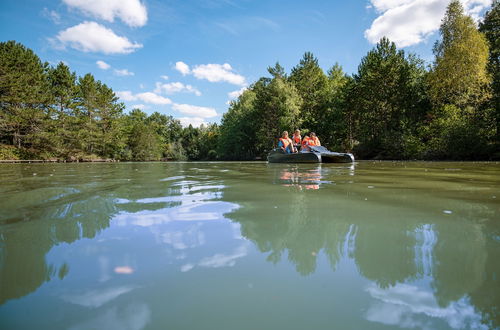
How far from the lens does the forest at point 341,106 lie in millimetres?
24922

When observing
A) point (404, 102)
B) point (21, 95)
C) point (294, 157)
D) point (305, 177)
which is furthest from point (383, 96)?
point (21, 95)

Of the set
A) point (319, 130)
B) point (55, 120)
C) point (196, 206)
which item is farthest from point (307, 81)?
point (196, 206)

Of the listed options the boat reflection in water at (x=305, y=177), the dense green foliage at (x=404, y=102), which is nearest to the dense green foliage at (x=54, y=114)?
the dense green foliage at (x=404, y=102)

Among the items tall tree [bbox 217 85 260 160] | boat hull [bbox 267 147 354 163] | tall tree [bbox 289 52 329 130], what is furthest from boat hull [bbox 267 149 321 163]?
tall tree [bbox 217 85 260 160]

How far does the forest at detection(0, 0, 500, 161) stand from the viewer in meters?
24.9

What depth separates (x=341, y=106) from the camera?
36.3 m

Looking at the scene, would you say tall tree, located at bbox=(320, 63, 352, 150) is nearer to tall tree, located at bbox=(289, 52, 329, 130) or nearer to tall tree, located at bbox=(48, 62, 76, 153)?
tall tree, located at bbox=(289, 52, 329, 130)

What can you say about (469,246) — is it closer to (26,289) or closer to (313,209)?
(313,209)

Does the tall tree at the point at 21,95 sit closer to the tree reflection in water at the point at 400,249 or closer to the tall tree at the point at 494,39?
the tree reflection in water at the point at 400,249

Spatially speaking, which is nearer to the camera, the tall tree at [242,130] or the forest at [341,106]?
the forest at [341,106]

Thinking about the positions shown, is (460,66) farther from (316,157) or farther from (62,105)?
(62,105)

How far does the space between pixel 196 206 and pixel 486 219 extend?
2700 millimetres

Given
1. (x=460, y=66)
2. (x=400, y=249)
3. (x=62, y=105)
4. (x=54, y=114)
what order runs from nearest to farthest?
1. (x=400, y=249)
2. (x=460, y=66)
3. (x=54, y=114)
4. (x=62, y=105)

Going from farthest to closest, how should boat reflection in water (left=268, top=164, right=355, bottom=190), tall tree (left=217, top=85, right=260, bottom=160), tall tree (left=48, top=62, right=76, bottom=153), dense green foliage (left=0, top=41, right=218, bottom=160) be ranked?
tall tree (left=217, top=85, right=260, bottom=160), tall tree (left=48, top=62, right=76, bottom=153), dense green foliage (left=0, top=41, right=218, bottom=160), boat reflection in water (left=268, top=164, right=355, bottom=190)
